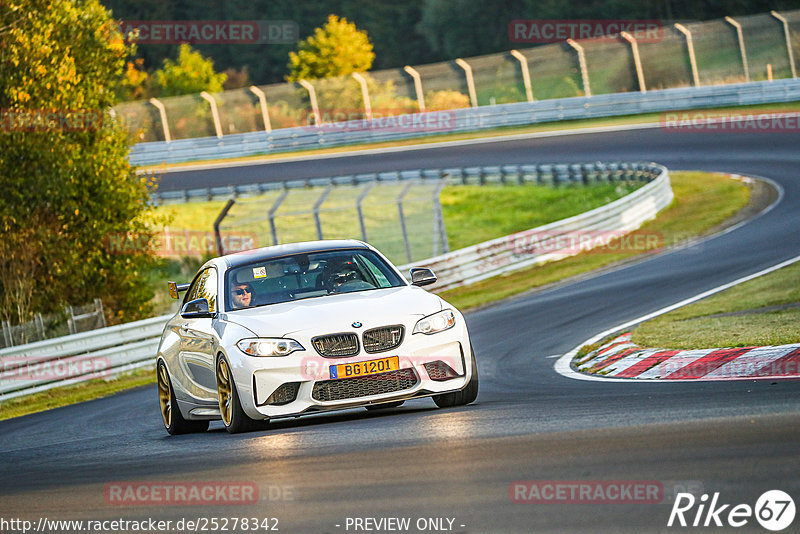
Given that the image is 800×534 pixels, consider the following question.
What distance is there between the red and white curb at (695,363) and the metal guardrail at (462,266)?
358 inches

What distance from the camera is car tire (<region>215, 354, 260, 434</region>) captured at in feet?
29.0

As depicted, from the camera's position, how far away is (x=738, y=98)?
40906mm

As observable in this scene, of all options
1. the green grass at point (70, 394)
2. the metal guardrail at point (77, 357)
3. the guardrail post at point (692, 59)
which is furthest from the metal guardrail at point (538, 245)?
the guardrail post at point (692, 59)

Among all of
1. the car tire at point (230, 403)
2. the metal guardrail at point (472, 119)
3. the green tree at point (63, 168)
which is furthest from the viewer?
the metal guardrail at point (472, 119)

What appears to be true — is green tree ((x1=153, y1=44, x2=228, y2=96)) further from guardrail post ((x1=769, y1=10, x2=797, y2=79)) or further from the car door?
the car door

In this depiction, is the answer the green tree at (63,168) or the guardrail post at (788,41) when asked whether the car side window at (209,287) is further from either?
the guardrail post at (788,41)

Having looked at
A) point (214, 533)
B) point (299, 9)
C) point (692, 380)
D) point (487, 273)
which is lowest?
point (487, 273)

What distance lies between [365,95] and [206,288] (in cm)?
4135

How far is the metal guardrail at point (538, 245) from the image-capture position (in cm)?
2456

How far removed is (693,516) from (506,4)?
264 feet

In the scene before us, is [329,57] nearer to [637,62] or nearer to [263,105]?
[263,105]

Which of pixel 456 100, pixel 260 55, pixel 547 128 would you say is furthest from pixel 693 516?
pixel 260 55

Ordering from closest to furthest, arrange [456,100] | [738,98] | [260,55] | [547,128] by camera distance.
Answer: [738,98] < [547,128] < [456,100] < [260,55]

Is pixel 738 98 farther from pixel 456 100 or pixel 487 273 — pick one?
pixel 487 273
